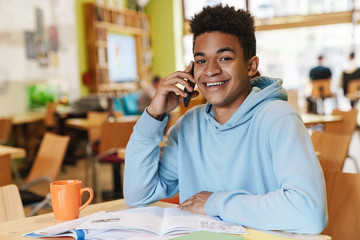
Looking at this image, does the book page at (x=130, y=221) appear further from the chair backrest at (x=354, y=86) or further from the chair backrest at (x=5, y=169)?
the chair backrest at (x=354, y=86)

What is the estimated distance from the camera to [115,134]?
4004 mm

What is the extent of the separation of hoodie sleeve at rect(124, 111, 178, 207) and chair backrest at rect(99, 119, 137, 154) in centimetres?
257

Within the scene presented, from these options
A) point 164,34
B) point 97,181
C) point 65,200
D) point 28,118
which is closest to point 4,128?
point 28,118

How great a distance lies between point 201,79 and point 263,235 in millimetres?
550

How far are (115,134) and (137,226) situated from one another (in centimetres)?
303

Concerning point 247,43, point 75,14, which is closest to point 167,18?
point 75,14

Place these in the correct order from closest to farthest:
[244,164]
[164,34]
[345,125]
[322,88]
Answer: [244,164]
[345,125]
[322,88]
[164,34]

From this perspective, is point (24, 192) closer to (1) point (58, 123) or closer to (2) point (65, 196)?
(2) point (65, 196)

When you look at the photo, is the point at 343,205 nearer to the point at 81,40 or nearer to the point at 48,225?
the point at 48,225

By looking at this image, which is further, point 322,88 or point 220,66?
point 322,88

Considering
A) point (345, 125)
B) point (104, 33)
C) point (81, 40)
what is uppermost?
point (104, 33)

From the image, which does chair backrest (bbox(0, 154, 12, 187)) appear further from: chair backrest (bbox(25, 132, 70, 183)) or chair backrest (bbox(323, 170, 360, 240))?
chair backrest (bbox(323, 170, 360, 240))

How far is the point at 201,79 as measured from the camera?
1.37 meters

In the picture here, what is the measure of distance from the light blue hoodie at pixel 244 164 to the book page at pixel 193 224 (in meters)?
0.03
